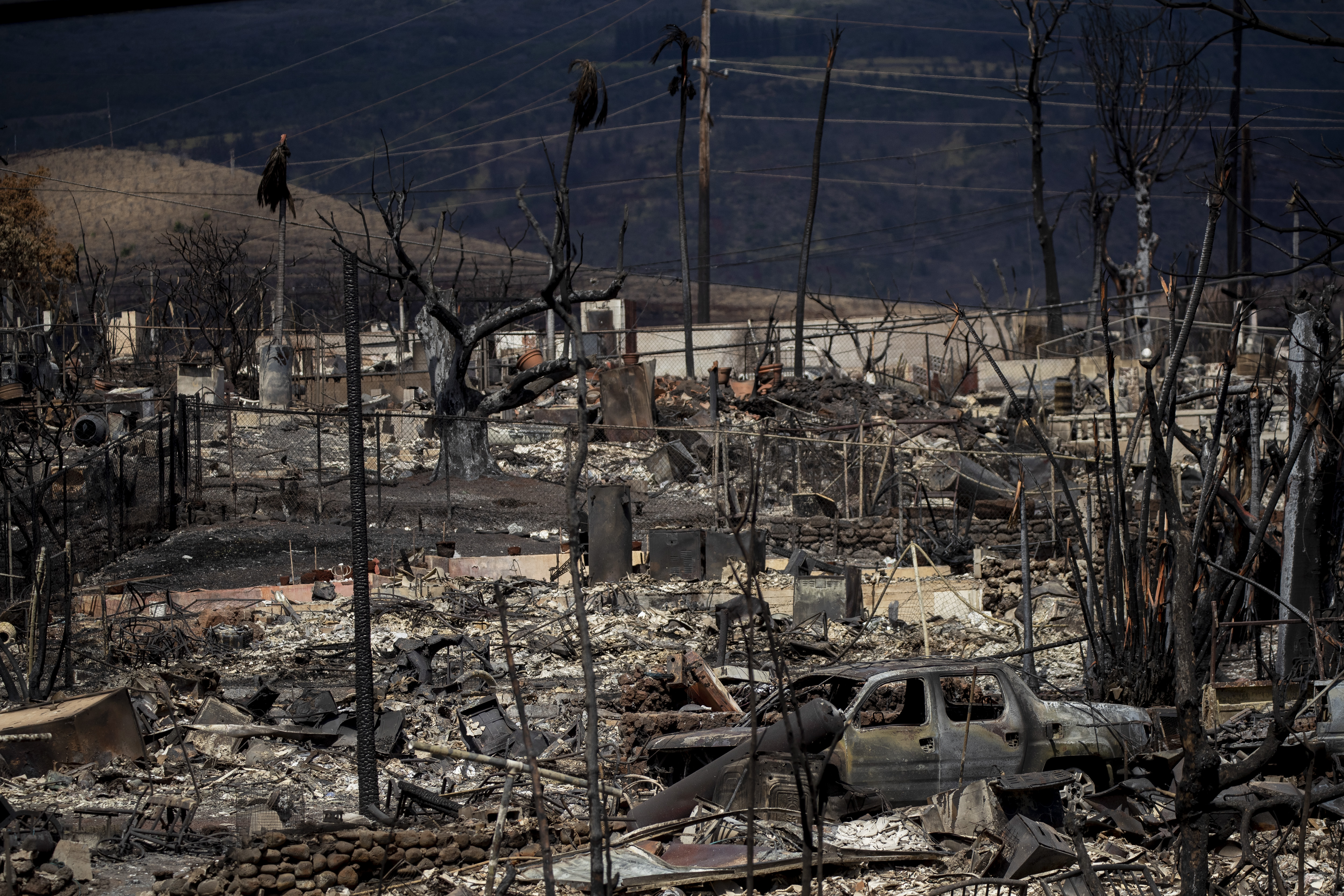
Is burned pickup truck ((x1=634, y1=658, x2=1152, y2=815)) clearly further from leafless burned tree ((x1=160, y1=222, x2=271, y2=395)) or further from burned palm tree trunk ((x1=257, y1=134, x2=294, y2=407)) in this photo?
leafless burned tree ((x1=160, y1=222, x2=271, y2=395))

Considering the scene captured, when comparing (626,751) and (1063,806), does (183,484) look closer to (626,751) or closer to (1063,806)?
(626,751)

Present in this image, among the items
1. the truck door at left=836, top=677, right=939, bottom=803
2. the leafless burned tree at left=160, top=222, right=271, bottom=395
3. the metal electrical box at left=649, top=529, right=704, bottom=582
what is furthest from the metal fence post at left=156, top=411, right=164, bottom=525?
the truck door at left=836, top=677, right=939, bottom=803

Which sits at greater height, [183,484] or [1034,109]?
[1034,109]

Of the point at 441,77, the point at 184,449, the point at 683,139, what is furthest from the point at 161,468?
the point at 441,77

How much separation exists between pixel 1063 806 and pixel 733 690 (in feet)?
10.7

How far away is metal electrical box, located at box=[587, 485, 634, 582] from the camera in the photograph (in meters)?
15.2

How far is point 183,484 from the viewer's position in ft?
62.3

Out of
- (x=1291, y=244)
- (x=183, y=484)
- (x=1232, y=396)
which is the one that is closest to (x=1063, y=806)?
(x=1232, y=396)

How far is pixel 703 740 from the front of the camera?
7.25m

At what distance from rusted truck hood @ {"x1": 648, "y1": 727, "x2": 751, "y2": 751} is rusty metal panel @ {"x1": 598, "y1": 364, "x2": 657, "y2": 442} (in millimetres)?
17816

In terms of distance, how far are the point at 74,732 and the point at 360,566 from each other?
3.20 m

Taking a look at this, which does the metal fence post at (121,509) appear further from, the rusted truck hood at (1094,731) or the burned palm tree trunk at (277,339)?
the rusted truck hood at (1094,731)

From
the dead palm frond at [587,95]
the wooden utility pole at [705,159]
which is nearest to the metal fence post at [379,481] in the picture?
the dead palm frond at [587,95]

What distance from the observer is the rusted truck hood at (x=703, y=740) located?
7191mm
